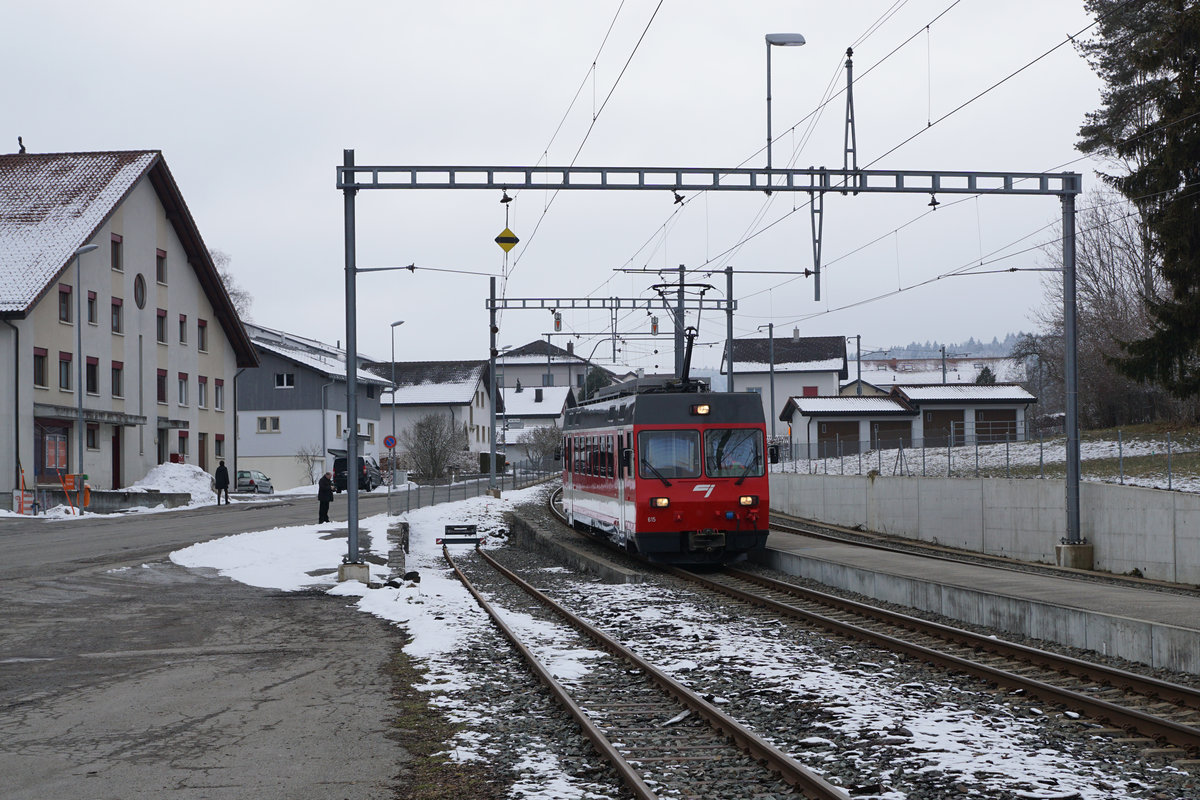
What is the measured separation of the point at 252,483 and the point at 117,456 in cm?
1301

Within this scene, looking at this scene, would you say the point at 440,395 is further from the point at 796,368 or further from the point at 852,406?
the point at 852,406

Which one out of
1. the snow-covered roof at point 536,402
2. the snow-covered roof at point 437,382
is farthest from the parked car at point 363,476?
the snow-covered roof at point 536,402

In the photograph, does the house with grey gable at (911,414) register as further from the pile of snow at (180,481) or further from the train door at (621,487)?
the train door at (621,487)

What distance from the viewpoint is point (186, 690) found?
10633mm

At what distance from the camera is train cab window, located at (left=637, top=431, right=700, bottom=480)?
21.3m

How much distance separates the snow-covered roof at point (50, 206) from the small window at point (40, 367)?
2186 mm

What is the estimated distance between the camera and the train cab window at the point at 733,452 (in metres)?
21.6

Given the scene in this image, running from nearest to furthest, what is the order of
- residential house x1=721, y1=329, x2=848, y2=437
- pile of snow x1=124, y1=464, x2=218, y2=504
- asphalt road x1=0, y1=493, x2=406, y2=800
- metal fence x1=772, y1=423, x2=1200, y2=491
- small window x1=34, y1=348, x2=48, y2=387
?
1. asphalt road x1=0, y1=493, x2=406, y2=800
2. metal fence x1=772, y1=423, x2=1200, y2=491
3. small window x1=34, y1=348, x2=48, y2=387
4. pile of snow x1=124, y1=464, x2=218, y2=504
5. residential house x1=721, y1=329, x2=848, y2=437

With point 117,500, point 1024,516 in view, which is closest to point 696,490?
point 1024,516

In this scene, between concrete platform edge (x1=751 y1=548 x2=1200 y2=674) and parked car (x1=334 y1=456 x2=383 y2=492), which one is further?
parked car (x1=334 y1=456 x2=383 y2=492)

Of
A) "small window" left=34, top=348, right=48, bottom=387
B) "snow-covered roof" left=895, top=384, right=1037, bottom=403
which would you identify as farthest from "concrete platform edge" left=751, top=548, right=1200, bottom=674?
"snow-covered roof" left=895, top=384, right=1037, bottom=403

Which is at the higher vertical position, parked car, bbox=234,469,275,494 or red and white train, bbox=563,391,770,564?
red and white train, bbox=563,391,770,564

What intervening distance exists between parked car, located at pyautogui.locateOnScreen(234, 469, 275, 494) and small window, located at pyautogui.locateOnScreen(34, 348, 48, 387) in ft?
58.1

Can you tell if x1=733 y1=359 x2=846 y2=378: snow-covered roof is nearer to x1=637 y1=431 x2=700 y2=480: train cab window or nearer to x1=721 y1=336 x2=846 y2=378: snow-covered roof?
x1=721 y1=336 x2=846 y2=378: snow-covered roof
